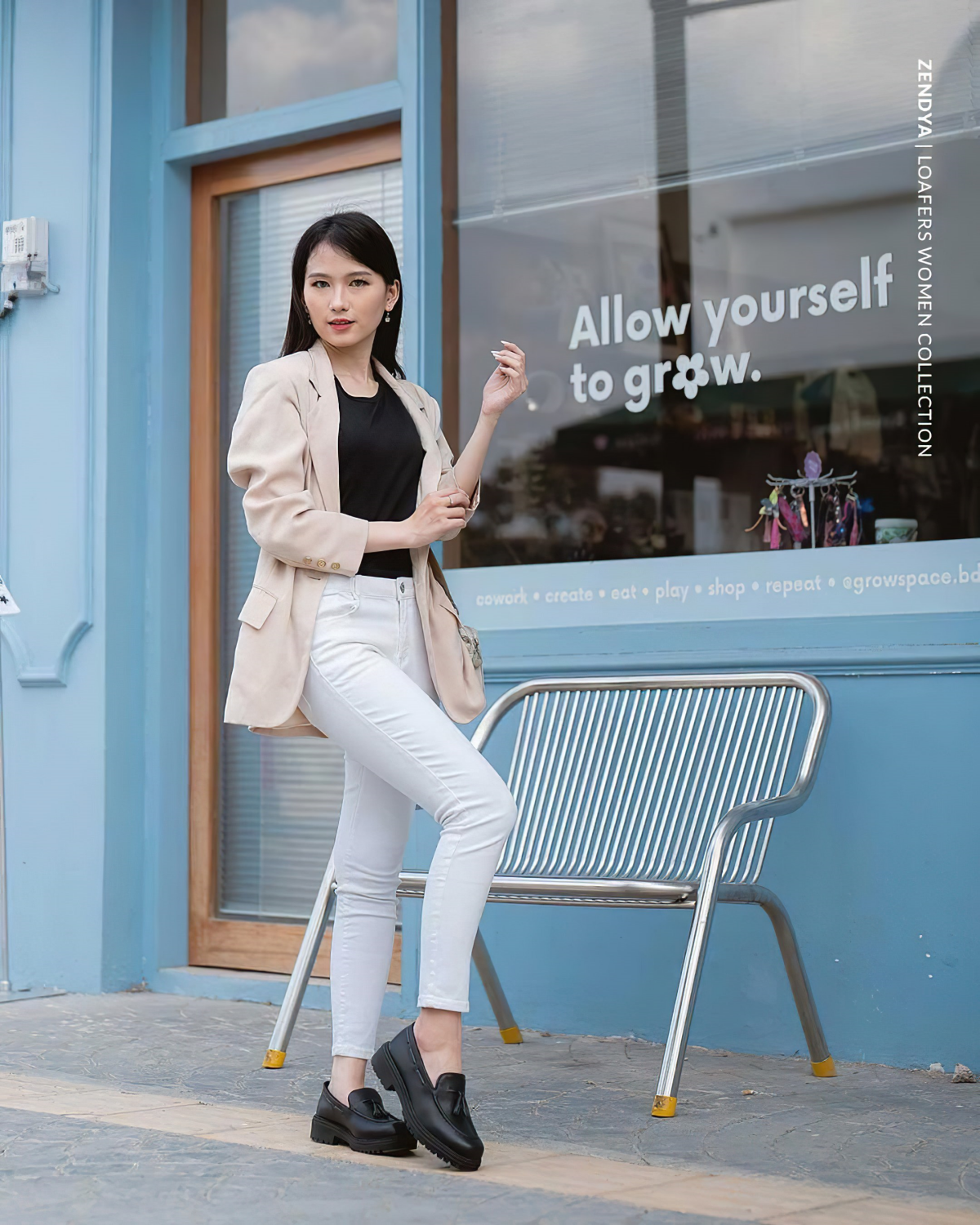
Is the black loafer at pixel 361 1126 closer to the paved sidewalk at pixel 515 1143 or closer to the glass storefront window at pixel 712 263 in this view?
the paved sidewalk at pixel 515 1143

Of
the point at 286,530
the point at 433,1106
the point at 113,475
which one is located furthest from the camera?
the point at 113,475

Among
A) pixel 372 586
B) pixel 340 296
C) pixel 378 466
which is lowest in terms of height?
pixel 372 586

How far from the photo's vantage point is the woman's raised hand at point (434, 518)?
3076 millimetres

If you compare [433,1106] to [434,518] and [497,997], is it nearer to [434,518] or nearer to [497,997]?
[434,518]

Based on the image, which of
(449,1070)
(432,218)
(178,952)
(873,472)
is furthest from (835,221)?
(178,952)

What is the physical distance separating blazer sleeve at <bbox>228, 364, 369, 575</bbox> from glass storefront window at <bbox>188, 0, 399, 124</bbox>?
8.44 ft

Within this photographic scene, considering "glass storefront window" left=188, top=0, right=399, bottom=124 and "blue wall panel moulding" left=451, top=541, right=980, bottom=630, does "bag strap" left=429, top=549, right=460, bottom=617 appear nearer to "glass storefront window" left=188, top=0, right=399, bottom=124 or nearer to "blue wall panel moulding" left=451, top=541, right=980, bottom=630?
"blue wall panel moulding" left=451, top=541, right=980, bottom=630

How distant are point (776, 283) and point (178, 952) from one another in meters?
2.97

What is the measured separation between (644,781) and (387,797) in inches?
54.2

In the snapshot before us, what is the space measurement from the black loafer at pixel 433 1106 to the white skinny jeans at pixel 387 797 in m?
0.11

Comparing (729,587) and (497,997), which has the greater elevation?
(729,587)

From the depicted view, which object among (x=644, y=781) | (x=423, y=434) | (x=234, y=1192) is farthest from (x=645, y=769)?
(x=234, y=1192)

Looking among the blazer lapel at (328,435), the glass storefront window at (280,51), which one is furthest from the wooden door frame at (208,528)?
the blazer lapel at (328,435)

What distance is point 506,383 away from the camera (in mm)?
3254
